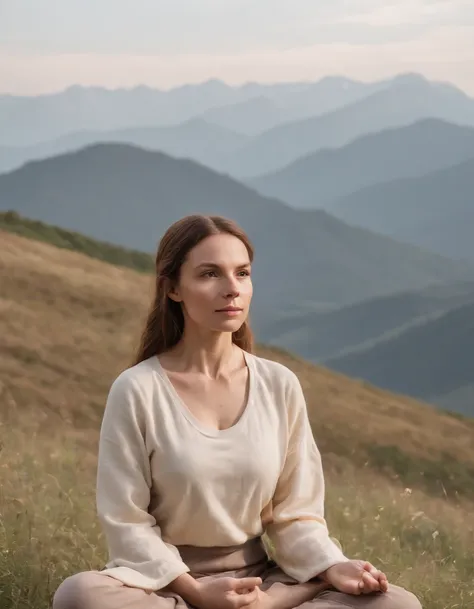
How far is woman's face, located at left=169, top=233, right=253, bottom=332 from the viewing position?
4.22 metres

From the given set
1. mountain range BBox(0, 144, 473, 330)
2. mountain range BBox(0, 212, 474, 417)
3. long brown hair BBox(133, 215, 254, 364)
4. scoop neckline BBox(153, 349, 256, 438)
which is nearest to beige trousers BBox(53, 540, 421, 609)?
scoop neckline BBox(153, 349, 256, 438)

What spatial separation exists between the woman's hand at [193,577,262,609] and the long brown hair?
112 centimetres

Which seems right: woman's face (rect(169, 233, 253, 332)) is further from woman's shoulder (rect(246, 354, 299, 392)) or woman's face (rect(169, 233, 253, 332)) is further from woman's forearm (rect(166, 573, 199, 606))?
woman's forearm (rect(166, 573, 199, 606))

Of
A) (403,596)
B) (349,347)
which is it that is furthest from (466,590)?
(349,347)

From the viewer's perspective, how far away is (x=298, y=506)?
4.43 metres

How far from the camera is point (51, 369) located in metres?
14.3

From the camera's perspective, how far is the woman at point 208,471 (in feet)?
13.3

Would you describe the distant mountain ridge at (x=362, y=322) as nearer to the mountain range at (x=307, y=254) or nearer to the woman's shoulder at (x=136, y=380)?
the mountain range at (x=307, y=254)

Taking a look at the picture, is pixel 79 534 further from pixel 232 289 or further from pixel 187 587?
pixel 232 289

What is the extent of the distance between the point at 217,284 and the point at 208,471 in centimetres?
81

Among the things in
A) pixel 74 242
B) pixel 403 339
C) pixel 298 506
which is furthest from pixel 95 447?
pixel 403 339

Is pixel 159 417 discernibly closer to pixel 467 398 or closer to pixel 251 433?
pixel 251 433

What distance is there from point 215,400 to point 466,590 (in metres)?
2.41

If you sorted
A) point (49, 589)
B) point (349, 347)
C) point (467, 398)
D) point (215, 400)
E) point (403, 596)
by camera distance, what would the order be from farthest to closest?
point (349, 347)
point (467, 398)
point (49, 589)
point (215, 400)
point (403, 596)
